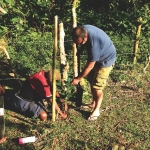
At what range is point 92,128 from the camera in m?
4.89

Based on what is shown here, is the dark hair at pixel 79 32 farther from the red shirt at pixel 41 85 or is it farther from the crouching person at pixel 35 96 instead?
the red shirt at pixel 41 85

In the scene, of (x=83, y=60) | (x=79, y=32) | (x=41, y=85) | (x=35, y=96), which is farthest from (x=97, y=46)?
(x=83, y=60)

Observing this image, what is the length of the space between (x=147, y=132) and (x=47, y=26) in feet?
12.7

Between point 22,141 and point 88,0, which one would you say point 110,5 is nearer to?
point 88,0

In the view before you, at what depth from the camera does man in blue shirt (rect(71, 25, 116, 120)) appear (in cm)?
420

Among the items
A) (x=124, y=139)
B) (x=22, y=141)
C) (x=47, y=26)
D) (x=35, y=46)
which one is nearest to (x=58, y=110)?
(x=22, y=141)

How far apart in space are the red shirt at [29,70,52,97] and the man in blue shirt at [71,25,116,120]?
1.35 feet

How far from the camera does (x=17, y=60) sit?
654 cm

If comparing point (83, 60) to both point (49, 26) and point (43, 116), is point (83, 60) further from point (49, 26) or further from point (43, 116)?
point (43, 116)

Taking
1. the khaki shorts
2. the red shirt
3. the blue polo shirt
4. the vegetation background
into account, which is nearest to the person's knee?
the vegetation background

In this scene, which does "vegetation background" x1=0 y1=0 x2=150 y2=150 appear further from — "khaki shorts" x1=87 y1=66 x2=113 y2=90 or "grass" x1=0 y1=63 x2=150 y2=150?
"khaki shorts" x1=87 y1=66 x2=113 y2=90

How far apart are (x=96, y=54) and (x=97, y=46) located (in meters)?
0.12

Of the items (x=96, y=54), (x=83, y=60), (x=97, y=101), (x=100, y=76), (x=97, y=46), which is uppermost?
(x=97, y=46)

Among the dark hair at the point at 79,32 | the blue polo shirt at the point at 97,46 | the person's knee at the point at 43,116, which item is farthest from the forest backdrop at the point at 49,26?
the dark hair at the point at 79,32
